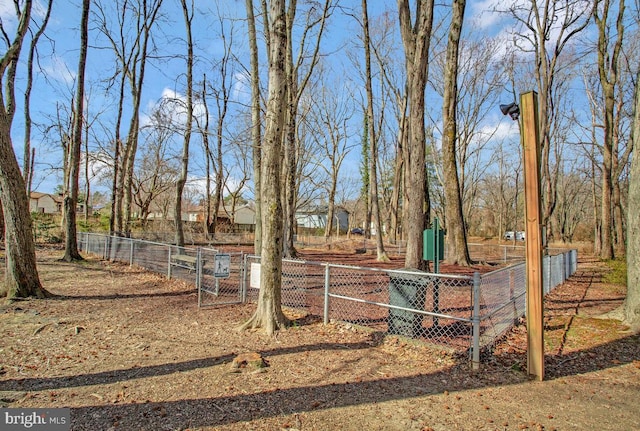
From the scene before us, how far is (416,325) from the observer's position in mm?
4898

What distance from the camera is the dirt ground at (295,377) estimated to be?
2.98 meters

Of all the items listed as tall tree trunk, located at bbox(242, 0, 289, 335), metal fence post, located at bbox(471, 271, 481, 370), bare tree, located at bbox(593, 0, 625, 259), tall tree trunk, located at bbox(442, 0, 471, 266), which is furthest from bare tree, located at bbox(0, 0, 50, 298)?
bare tree, located at bbox(593, 0, 625, 259)

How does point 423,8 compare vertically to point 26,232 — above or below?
above

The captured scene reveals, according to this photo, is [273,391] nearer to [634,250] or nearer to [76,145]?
[634,250]

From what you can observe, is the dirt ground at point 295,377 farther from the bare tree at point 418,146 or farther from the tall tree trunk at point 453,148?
the tall tree trunk at point 453,148

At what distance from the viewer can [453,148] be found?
12.5 metres

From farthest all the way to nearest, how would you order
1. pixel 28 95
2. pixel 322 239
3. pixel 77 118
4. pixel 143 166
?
pixel 322 239
pixel 143 166
pixel 28 95
pixel 77 118

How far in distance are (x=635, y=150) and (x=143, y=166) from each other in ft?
92.0

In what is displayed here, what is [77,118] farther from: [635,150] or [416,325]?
[635,150]

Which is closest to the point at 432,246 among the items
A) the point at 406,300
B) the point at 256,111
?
the point at 406,300

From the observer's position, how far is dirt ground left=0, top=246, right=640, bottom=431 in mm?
2984

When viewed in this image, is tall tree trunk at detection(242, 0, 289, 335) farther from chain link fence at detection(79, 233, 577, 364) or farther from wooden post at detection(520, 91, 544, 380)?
wooden post at detection(520, 91, 544, 380)

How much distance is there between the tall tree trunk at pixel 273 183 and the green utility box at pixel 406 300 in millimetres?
1678

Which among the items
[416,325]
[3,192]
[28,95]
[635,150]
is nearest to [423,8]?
[635,150]
